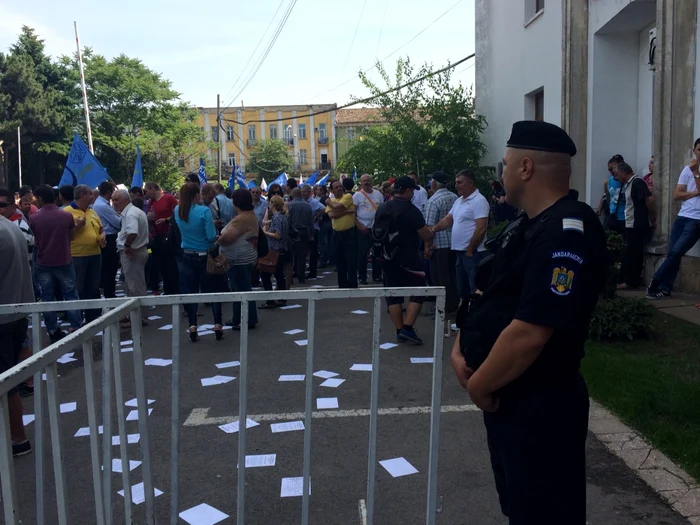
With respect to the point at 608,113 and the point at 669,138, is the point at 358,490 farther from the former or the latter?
the point at 608,113

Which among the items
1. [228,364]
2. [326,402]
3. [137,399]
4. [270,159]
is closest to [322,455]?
[326,402]

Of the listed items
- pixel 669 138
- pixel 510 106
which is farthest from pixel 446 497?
pixel 510 106

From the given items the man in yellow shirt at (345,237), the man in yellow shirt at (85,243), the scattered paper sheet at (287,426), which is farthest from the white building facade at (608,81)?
the man in yellow shirt at (85,243)

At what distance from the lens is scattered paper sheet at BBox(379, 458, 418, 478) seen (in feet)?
13.2

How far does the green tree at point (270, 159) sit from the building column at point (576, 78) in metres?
68.6

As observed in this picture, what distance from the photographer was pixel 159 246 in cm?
1066

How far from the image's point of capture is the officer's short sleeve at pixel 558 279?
1965 mm

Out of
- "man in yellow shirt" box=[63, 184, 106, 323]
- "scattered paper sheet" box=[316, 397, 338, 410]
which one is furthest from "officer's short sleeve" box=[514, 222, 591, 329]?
"man in yellow shirt" box=[63, 184, 106, 323]

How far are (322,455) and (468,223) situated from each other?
13.3ft

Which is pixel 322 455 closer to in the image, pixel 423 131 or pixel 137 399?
pixel 137 399

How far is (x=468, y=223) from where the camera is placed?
7.58 metres

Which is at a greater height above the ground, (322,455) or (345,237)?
(345,237)

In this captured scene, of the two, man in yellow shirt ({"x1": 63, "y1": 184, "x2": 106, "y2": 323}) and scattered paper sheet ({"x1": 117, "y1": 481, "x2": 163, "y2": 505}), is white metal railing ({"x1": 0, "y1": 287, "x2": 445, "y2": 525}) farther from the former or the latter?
man in yellow shirt ({"x1": 63, "y1": 184, "x2": 106, "y2": 323})

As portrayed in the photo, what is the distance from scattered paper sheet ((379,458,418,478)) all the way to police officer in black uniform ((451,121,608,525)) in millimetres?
1785
